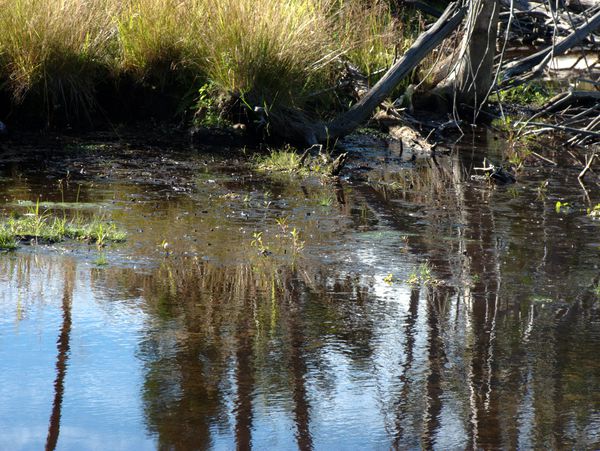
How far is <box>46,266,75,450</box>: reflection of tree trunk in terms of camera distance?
385cm

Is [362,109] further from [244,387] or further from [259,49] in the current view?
[244,387]

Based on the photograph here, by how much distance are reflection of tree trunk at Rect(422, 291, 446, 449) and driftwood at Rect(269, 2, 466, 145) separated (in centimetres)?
484

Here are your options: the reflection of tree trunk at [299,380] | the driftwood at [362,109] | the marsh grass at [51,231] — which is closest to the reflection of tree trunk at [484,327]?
the reflection of tree trunk at [299,380]

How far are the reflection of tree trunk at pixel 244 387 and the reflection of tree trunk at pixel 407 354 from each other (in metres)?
0.62

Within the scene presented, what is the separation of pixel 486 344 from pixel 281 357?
1.13m

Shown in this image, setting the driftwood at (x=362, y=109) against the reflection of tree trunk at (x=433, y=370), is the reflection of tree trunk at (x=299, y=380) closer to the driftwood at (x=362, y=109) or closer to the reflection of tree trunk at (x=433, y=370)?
the reflection of tree trunk at (x=433, y=370)

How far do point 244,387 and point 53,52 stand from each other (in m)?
6.75

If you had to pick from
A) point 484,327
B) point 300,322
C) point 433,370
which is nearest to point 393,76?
point 484,327

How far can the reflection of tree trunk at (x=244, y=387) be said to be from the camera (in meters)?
3.90

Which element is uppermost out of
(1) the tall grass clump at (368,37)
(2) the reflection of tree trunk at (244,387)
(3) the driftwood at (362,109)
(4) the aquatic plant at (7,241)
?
(1) the tall grass clump at (368,37)

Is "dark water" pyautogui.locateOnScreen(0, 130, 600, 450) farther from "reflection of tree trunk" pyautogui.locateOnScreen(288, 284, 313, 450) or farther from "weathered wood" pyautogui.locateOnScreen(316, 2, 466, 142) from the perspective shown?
"weathered wood" pyautogui.locateOnScreen(316, 2, 466, 142)

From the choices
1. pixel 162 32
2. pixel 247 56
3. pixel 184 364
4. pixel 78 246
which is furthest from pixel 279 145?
pixel 184 364

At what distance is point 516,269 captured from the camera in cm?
647

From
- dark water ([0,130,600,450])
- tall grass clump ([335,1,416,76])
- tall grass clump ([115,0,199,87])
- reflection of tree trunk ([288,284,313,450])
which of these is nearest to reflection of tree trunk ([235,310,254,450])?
dark water ([0,130,600,450])
